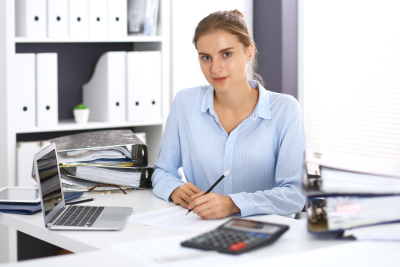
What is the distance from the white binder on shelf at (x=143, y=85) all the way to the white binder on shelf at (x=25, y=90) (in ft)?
1.65

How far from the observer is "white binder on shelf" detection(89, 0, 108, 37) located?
255 cm

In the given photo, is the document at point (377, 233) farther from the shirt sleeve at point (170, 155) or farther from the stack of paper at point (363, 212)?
the shirt sleeve at point (170, 155)

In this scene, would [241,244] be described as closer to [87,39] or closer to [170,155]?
[170,155]

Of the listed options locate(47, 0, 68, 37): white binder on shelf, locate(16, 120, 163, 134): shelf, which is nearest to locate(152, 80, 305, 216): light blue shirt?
locate(16, 120, 163, 134): shelf

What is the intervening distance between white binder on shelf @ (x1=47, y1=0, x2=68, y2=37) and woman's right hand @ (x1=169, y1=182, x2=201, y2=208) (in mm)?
1226

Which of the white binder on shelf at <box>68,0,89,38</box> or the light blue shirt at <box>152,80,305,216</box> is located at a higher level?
the white binder on shelf at <box>68,0,89,38</box>

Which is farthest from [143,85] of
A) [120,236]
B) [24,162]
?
[120,236]

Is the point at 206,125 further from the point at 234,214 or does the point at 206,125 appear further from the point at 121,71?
the point at 121,71

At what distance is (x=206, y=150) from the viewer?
1851 millimetres

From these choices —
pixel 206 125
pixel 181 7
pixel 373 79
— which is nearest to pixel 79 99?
pixel 181 7

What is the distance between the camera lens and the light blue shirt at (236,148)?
1736 millimetres

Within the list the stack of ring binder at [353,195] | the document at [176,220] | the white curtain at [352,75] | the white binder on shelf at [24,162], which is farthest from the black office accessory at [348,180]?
the white binder on shelf at [24,162]

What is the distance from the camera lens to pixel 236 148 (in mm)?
1812

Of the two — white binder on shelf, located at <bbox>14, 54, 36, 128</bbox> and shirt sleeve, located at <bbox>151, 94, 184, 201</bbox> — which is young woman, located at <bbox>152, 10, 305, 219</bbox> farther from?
white binder on shelf, located at <bbox>14, 54, 36, 128</bbox>
